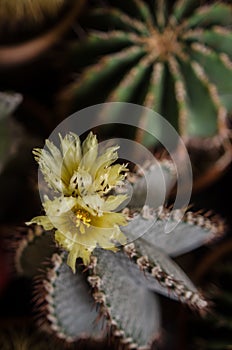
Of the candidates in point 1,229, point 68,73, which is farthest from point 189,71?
point 1,229

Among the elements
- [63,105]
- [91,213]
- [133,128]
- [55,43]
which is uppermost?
[55,43]

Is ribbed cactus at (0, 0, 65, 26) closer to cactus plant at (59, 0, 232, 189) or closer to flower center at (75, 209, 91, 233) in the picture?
cactus plant at (59, 0, 232, 189)

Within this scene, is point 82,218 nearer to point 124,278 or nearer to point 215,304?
point 124,278

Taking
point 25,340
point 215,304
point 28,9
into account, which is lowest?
point 215,304

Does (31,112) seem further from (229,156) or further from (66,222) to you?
(66,222)

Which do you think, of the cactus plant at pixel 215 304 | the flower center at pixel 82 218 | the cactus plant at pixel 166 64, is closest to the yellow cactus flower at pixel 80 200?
the flower center at pixel 82 218

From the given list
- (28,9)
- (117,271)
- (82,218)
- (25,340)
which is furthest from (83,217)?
(28,9)

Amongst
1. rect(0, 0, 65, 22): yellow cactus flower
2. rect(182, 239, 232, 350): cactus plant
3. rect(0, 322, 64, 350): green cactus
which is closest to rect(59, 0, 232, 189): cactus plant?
rect(0, 0, 65, 22): yellow cactus flower
